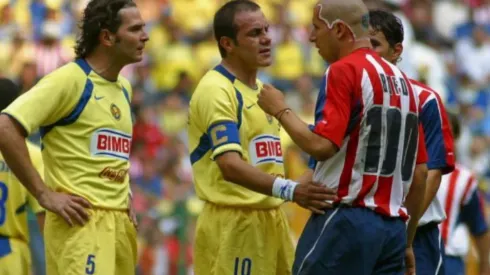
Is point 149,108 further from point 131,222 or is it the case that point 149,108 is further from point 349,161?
→ point 349,161

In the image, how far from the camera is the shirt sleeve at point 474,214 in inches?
433

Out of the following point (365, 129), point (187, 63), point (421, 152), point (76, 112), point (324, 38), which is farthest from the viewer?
point (187, 63)

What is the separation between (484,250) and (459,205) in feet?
1.68

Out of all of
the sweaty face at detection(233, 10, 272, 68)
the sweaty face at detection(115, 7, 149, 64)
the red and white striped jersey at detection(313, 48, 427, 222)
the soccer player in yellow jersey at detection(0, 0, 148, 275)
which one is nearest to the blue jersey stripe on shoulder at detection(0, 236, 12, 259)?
the soccer player in yellow jersey at detection(0, 0, 148, 275)

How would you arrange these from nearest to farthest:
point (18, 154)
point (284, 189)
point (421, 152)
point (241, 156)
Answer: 1. point (284, 189)
2. point (18, 154)
3. point (421, 152)
4. point (241, 156)

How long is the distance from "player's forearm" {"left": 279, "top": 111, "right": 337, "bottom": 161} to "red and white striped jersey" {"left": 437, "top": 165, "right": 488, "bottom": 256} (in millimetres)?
2975

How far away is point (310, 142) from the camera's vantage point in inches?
312

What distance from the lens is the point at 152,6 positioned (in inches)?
937

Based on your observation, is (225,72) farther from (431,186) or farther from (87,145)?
(431,186)

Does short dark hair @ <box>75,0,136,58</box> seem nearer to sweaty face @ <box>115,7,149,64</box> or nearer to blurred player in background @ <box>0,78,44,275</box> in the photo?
sweaty face @ <box>115,7,149,64</box>

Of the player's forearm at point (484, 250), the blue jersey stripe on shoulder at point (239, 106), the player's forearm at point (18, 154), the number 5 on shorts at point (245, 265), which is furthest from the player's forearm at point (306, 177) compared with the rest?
the player's forearm at point (484, 250)

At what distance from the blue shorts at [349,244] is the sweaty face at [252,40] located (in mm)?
1750

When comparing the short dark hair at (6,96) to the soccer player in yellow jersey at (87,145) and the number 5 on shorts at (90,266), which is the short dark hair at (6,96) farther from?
the number 5 on shorts at (90,266)

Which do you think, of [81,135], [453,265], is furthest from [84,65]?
[453,265]
